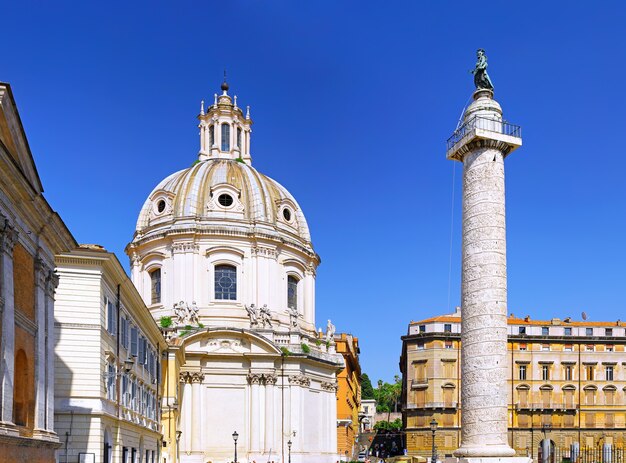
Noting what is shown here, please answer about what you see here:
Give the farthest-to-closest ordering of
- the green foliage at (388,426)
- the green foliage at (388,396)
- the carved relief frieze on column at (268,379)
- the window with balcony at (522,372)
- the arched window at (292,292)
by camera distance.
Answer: the green foliage at (388,396) → the green foliage at (388,426) → the window with balcony at (522,372) → the arched window at (292,292) → the carved relief frieze on column at (268,379)

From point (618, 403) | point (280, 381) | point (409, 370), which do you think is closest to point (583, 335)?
point (618, 403)

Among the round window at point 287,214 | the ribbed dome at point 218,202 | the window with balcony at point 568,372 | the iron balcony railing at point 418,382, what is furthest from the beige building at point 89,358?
the window with balcony at point 568,372

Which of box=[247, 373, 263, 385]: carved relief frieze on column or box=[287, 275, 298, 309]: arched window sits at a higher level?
box=[287, 275, 298, 309]: arched window

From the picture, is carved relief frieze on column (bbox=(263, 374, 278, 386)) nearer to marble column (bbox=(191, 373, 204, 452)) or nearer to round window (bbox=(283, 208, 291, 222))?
marble column (bbox=(191, 373, 204, 452))

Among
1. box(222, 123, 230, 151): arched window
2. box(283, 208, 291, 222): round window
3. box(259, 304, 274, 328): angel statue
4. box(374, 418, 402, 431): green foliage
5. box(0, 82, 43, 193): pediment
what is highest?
box(222, 123, 230, 151): arched window

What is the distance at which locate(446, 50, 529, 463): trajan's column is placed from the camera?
31781 mm

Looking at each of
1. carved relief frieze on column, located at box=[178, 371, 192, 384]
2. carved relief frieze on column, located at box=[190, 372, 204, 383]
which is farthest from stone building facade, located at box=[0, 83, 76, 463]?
carved relief frieze on column, located at box=[190, 372, 204, 383]

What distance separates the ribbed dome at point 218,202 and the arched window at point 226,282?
3135mm

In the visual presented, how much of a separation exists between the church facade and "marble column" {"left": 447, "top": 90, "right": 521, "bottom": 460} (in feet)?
86.1

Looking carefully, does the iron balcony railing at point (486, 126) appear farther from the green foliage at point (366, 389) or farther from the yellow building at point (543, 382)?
the green foliage at point (366, 389)

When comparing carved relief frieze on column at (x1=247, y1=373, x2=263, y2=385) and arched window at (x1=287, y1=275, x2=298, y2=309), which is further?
arched window at (x1=287, y1=275, x2=298, y2=309)

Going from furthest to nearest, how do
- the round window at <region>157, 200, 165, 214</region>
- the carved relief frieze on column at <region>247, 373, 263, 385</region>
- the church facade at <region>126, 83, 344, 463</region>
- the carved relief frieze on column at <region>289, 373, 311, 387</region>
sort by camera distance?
the round window at <region>157, 200, 165, 214</region>
the carved relief frieze on column at <region>289, 373, 311, 387</region>
the carved relief frieze on column at <region>247, 373, 263, 385</region>
the church facade at <region>126, 83, 344, 463</region>

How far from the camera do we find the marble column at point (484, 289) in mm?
31797

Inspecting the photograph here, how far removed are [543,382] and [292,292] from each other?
28732mm
